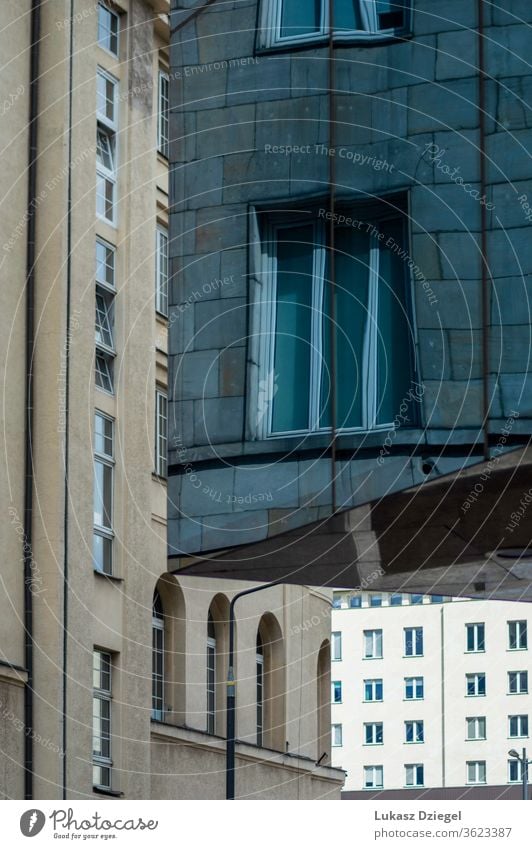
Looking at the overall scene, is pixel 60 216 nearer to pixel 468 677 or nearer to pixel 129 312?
pixel 129 312

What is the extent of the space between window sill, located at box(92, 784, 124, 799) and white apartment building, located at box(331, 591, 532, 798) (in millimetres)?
72541

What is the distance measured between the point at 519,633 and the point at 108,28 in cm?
7473

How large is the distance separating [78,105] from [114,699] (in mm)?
10074

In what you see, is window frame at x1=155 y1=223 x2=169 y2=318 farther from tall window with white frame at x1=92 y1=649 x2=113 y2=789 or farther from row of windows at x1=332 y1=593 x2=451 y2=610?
row of windows at x1=332 y1=593 x2=451 y2=610

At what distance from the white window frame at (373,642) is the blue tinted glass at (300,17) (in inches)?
3765

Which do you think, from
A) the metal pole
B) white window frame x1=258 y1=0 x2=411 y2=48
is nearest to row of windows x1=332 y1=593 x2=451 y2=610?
the metal pole

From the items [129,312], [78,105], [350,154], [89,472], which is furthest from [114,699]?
[350,154]

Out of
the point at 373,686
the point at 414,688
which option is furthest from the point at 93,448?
the point at 414,688

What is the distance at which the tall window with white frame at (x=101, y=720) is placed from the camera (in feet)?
107

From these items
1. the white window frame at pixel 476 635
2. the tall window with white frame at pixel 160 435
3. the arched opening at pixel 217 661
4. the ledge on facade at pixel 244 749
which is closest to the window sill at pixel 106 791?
the ledge on facade at pixel 244 749

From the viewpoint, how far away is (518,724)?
108688mm

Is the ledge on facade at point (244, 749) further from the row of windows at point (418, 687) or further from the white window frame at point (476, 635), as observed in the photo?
the white window frame at point (476, 635)

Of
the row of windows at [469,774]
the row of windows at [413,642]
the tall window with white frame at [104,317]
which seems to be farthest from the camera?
the row of windows at [413,642]
